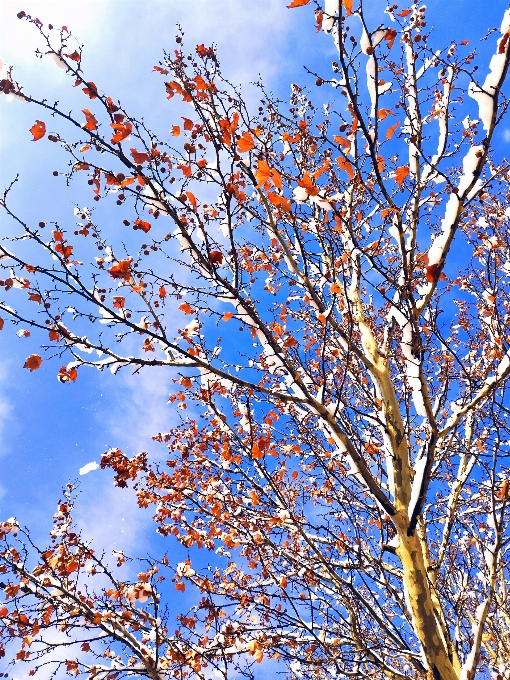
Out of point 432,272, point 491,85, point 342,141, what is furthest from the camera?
point 342,141

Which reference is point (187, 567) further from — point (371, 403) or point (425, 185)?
point (425, 185)

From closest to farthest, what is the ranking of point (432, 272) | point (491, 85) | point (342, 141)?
point (491, 85) < point (432, 272) < point (342, 141)

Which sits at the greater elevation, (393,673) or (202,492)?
(202,492)

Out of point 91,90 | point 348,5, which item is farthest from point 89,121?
point 348,5

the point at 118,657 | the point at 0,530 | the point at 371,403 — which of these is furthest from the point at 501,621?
the point at 0,530

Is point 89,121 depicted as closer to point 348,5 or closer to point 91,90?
point 91,90

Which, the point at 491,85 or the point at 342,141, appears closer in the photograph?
the point at 491,85

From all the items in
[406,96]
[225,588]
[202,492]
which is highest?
[406,96]

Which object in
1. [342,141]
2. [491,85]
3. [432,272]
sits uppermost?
[342,141]

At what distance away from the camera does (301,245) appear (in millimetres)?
5188

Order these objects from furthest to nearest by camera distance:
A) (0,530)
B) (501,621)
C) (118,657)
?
(501,621) < (0,530) < (118,657)

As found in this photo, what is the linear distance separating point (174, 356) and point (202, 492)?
9.87 ft

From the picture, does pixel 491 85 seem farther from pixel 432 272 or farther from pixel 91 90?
pixel 91 90

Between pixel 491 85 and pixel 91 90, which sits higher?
pixel 491 85
